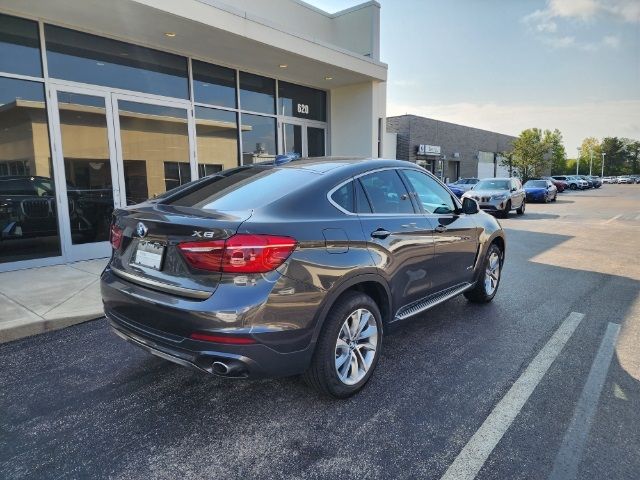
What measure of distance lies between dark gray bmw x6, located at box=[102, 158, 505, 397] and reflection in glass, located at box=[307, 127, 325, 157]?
8.80 metres

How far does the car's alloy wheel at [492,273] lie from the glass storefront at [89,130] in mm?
6600

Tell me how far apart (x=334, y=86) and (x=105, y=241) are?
7.57 m

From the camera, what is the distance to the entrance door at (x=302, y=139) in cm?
1162

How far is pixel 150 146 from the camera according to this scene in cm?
847

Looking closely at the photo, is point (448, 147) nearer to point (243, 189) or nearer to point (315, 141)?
point (315, 141)

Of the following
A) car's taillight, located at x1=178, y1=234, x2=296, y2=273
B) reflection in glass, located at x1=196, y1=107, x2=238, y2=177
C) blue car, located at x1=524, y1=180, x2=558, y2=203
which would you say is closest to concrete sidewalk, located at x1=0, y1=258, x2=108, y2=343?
car's taillight, located at x1=178, y1=234, x2=296, y2=273

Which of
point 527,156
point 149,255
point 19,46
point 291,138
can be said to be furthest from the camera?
point 527,156

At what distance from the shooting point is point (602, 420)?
280 centimetres

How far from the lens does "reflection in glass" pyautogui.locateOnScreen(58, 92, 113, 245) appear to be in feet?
24.0

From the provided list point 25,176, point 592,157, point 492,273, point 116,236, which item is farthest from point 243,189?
point 592,157

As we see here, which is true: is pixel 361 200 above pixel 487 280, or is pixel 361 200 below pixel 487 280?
above

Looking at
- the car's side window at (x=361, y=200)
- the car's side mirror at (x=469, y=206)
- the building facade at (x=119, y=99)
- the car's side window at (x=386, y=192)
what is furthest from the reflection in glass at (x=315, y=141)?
the car's side window at (x=361, y=200)

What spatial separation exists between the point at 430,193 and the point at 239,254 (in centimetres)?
249

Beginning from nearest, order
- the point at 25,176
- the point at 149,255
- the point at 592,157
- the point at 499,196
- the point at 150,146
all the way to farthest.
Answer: the point at 149,255, the point at 25,176, the point at 150,146, the point at 499,196, the point at 592,157
